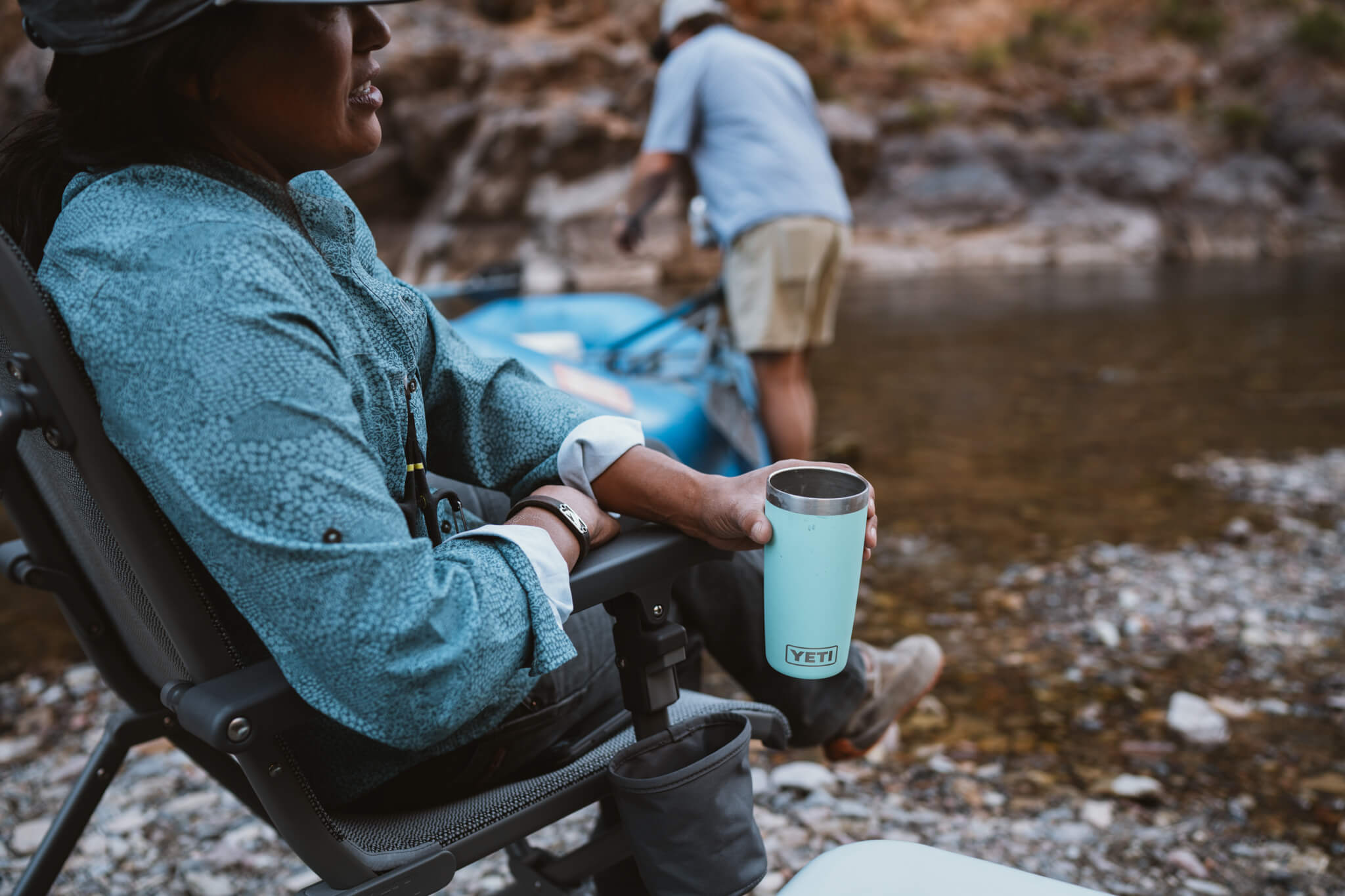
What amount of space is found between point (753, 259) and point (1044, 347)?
5.27 meters

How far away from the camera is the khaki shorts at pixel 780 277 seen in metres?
3.53

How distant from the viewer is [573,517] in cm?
110

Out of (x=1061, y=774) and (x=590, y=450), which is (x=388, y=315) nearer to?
(x=590, y=450)

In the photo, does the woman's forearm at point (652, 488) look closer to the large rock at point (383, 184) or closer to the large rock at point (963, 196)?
the large rock at point (383, 184)

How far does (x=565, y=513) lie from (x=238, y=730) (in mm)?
403

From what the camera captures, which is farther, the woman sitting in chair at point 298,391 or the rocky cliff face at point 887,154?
the rocky cliff face at point 887,154

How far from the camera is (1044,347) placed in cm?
808

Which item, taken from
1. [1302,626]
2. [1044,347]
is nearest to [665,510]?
[1302,626]

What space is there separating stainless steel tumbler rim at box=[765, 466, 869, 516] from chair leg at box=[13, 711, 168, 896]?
856mm

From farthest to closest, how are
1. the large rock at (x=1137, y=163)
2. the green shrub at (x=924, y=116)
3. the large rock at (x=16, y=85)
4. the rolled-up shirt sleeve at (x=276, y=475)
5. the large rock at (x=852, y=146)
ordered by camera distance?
the green shrub at (x=924, y=116) < the large rock at (x=852, y=146) < the large rock at (x=1137, y=163) < the large rock at (x=16, y=85) < the rolled-up shirt sleeve at (x=276, y=475)

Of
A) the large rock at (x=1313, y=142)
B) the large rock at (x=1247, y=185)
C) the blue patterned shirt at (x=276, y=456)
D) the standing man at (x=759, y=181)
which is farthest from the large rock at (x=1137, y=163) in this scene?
the blue patterned shirt at (x=276, y=456)

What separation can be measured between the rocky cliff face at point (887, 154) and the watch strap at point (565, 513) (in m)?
14.6

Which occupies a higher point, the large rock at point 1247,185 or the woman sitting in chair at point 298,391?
the woman sitting in chair at point 298,391

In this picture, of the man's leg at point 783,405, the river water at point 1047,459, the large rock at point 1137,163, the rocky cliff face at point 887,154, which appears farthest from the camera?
the large rock at point 1137,163
